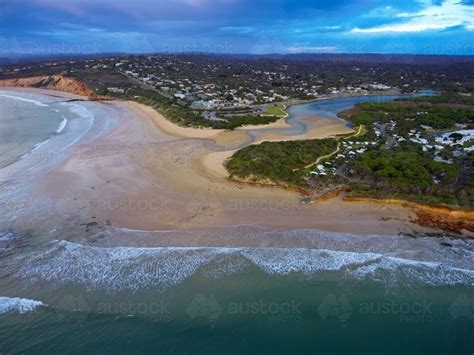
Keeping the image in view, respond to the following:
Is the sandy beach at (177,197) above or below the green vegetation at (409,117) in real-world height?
below

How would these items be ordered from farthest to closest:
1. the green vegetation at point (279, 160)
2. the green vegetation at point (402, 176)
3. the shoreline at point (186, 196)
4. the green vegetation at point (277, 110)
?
1. the green vegetation at point (277, 110)
2. the green vegetation at point (279, 160)
3. the green vegetation at point (402, 176)
4. the shoreline at point (186, 196)

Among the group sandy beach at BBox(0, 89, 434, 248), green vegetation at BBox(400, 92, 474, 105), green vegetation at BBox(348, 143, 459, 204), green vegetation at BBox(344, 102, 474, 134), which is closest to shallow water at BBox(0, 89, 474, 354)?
sandy beach at BBox(0, 89, 434, 248)

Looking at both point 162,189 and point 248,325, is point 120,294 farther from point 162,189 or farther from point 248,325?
point 162,189

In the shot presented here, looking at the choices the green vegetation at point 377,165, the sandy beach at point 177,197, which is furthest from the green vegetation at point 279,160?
the sandy beach at point 177,197

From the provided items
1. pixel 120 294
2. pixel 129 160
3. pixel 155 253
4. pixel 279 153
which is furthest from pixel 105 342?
pixel 279 153

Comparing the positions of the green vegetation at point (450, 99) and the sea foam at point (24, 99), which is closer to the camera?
the sea foam at point (24, 99)

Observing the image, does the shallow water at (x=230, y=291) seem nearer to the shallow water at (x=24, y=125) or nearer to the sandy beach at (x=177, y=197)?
the sandy beach at (x=177, y=197)
